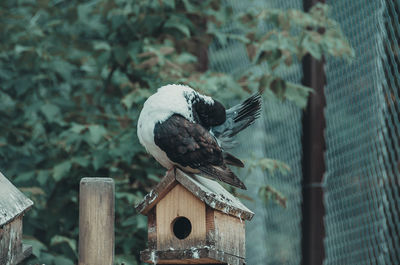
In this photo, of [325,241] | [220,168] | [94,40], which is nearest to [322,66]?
[325,241]

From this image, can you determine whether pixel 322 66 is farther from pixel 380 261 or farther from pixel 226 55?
pixel 380 261

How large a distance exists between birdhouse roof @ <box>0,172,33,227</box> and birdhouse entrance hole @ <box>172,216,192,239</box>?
0.58 m

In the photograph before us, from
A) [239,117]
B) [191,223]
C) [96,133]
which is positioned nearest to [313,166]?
[239,117]

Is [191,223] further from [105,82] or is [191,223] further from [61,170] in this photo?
[105,82]

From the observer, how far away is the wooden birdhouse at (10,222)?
256 cm

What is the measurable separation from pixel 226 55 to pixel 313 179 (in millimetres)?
1530

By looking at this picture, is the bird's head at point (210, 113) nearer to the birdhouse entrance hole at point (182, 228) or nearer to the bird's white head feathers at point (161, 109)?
the bird's white head feathers at point (161, 109)

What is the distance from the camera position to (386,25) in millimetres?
3959

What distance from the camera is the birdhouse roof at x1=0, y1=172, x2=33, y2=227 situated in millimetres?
2537

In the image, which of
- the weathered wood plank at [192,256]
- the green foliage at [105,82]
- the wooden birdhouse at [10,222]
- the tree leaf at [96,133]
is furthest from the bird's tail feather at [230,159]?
the tree leaf at [96,133]

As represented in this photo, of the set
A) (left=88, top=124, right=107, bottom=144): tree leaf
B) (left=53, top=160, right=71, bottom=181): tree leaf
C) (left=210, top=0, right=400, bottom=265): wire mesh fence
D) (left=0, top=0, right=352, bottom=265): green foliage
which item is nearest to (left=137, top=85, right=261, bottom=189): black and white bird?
(left=0, top=0, right=352, bottom=265): green foliage

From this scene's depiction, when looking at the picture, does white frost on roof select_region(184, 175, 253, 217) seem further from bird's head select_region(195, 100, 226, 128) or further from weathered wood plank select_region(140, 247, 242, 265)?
bird's head select_region(195, 100, 226, 128)

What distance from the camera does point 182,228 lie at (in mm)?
2812

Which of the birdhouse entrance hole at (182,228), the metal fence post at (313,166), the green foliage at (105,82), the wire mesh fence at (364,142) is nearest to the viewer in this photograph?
the birdhouse entrance hole at (182,228)
